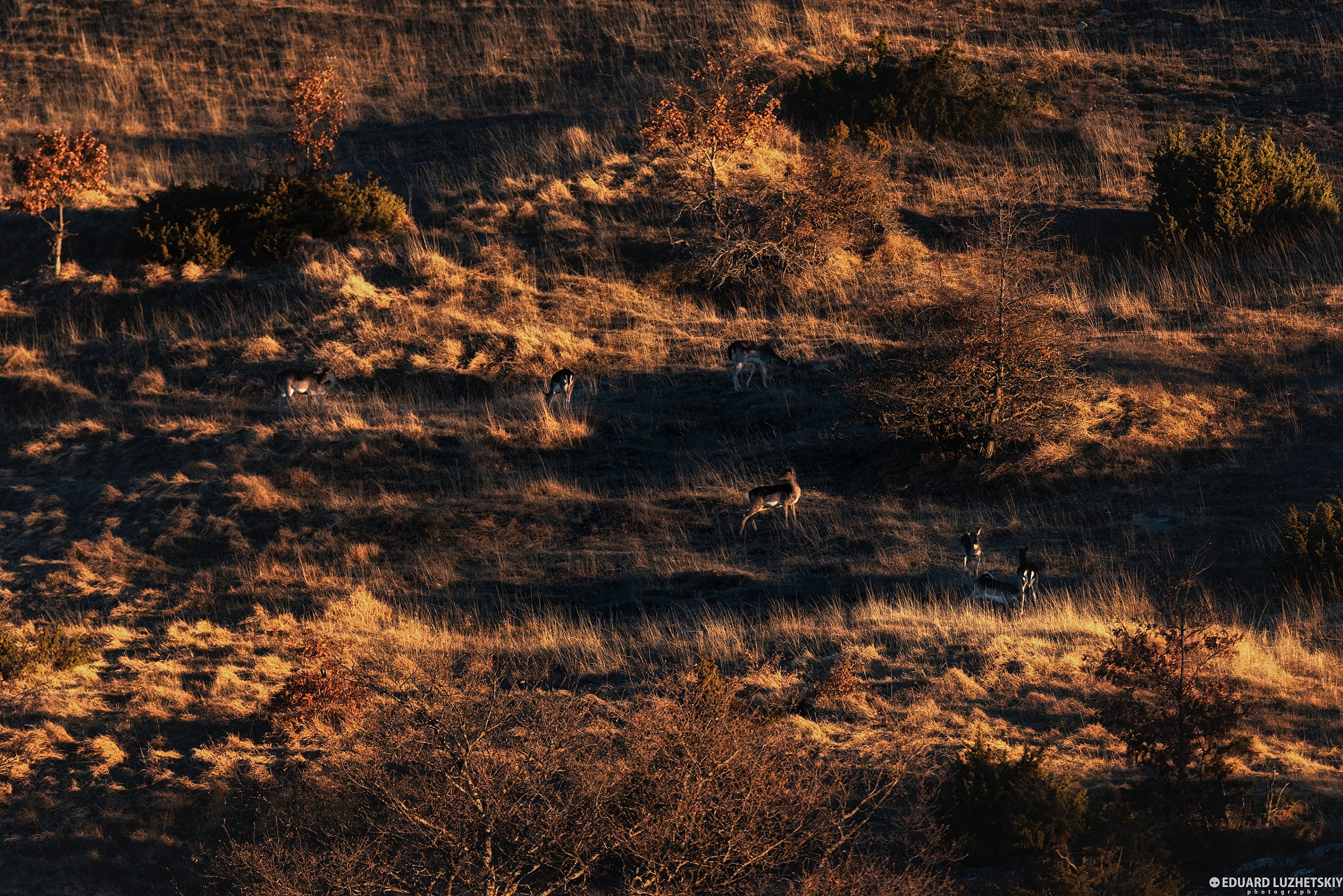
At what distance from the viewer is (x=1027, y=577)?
13039mm

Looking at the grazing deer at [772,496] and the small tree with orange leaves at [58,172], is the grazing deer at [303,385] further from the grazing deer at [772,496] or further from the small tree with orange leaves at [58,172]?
the small tree with orange leaves at [58,172]

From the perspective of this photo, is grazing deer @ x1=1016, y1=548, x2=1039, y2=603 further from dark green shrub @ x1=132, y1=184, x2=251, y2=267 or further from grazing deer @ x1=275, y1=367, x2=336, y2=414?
dark green shrub @ x1=132, y1=184, x2=251, y2=267

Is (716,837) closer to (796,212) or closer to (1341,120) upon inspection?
(796,212)

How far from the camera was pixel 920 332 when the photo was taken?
61.5 ft

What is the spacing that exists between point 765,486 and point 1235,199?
14.5 metres

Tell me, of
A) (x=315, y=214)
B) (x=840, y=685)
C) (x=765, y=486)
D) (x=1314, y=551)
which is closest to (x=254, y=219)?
(x=315, y=214)

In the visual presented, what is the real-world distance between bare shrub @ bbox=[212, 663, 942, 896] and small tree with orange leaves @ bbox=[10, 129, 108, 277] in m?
20.2

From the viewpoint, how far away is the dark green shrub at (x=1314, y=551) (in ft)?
42.6

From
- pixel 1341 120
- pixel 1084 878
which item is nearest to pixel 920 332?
pixel 1084 878

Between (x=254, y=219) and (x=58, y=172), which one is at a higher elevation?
(x=58, y=172)

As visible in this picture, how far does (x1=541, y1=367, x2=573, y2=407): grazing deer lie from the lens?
20047 mm

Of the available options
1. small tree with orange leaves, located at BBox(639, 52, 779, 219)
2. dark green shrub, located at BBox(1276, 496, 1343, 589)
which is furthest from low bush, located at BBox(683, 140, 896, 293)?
dark green shrub, located at BBox(1276, 496, 1343, 589)

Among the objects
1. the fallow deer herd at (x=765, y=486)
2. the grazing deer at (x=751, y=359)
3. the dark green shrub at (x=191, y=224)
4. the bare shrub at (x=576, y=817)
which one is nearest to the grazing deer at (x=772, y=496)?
the fallow deer herd at (x=765, y=486)

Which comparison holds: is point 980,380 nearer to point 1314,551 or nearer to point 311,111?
point 1314,551
